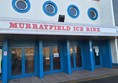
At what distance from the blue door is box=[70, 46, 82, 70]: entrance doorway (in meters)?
3.70

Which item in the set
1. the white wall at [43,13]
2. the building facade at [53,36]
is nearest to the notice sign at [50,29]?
the building facade at [53,36]

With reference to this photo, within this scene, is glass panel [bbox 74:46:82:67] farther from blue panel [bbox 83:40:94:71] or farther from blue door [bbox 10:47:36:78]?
blue door [bbox 10:47:36:78]

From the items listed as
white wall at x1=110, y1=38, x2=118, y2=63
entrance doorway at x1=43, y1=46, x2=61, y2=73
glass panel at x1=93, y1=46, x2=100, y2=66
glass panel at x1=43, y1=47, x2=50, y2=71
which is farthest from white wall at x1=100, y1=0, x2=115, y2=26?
glass panel at x1=43, y1=47, x2=50, y2=71

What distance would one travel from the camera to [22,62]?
34.7ft

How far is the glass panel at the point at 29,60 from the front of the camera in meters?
10.8

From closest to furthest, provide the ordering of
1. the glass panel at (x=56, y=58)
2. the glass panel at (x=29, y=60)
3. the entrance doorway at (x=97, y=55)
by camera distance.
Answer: the glass panel at (x=29, y=60), the glass panel at (x=56, y=58), the entrance doorway at (x=97, y=55)

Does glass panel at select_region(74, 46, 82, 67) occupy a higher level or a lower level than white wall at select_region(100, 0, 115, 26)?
lower

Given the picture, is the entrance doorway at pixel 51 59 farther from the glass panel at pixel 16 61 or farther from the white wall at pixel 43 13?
the white wall at pixel 43 13

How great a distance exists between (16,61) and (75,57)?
17.9ft

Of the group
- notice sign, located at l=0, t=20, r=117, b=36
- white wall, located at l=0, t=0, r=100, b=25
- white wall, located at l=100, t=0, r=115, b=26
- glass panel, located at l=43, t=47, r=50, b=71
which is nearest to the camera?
notice sign, located at l=0, t=20, r=117, b=36

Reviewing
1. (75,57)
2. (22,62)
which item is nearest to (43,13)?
(22,62)

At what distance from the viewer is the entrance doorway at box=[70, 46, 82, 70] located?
41.3 ft

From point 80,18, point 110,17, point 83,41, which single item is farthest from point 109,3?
point 83,41

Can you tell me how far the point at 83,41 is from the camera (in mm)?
13242
